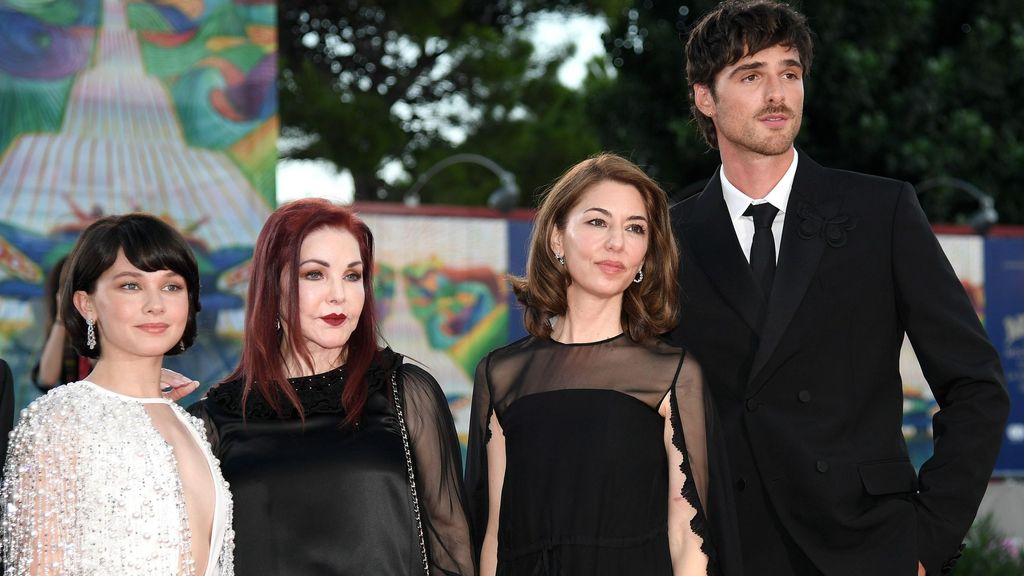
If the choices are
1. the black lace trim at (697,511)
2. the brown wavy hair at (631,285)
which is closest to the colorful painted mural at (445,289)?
the brown wavy hair at (631,285)

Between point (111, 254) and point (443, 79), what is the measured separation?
54.5 ft

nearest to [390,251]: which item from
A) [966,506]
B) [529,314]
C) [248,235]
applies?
[248,235]

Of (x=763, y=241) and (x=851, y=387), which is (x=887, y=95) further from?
(x=851, y=387)

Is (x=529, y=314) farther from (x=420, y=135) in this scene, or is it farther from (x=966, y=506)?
(x=420, y=135)

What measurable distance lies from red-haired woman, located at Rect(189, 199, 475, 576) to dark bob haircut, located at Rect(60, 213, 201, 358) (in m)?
0.27

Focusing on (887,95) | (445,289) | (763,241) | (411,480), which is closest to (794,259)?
(763,241)

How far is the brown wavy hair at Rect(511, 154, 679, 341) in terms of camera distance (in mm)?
3256

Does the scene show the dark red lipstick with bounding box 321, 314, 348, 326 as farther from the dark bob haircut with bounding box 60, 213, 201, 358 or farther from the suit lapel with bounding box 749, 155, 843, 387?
the suit lapel with bounding box 749, 155, 843, 387

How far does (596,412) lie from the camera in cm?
312

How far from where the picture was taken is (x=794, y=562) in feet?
10.3

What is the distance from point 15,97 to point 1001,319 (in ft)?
31.8

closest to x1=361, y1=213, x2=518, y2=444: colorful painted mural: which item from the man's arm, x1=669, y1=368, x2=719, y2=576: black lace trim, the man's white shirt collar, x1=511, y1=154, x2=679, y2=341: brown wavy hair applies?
x1=511, y1=154, x2=679, y2=341: brown wavy hair

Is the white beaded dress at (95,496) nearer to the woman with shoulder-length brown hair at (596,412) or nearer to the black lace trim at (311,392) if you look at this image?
the black lace trim at (311,392)

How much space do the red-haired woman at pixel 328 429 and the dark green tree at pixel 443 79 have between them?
598 inches
